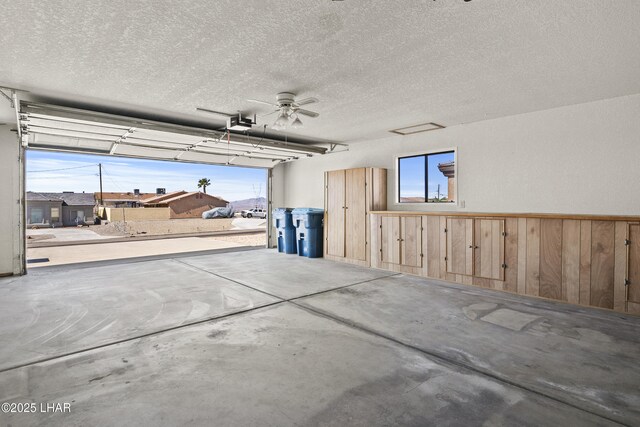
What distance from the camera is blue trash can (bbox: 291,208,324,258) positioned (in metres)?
7.92

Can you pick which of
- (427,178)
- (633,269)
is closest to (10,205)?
(427,178)

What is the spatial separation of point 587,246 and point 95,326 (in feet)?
19.5

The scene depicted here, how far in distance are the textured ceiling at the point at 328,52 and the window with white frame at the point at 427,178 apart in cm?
155

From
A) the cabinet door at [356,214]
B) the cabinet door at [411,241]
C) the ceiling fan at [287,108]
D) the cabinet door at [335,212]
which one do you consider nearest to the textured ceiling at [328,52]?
the ceiling fan at [287,108]

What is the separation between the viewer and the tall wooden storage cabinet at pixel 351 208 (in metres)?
6.91

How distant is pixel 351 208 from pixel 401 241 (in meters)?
1.54

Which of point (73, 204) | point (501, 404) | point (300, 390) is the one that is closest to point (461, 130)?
point (501, 404)

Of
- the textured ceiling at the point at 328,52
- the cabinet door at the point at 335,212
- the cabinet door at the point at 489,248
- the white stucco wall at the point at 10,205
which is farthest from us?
the cabinet door at the point at 335,212

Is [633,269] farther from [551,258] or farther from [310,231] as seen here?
[310,231]

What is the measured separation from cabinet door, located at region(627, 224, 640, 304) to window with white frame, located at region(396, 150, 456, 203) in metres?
2.59

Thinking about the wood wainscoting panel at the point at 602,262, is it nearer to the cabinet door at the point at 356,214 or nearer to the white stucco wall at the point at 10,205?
the cabinet door at the point at 356,214

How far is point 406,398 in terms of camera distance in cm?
215

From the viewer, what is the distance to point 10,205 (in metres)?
5.87

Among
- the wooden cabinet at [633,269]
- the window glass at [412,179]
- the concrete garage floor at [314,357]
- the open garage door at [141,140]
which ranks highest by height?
the open garage door at [141,140]
